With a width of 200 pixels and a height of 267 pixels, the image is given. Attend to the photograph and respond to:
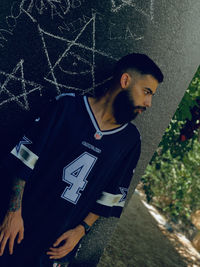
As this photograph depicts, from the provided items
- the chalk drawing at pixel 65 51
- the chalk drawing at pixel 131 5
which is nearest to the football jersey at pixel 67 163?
the chalk drawing at pixel 65 51

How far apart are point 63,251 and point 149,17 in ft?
6.47

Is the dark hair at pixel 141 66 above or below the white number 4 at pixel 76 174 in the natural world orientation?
above

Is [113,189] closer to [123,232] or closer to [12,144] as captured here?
[12,144]

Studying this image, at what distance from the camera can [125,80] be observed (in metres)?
1.76

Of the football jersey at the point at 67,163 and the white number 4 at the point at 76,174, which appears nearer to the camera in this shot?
the football jersey at the point at 67,163

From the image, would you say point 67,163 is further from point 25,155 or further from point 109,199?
point 109,199

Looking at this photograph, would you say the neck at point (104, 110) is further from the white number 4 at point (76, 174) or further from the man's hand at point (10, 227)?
the man's hand at point (10, 227)

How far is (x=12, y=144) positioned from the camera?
2.00 metres

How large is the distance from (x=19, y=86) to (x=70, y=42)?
50 cm

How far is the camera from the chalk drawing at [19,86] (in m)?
1.89

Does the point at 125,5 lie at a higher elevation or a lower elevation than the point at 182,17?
lower

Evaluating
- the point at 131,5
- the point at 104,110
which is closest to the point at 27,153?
the point at 104,110

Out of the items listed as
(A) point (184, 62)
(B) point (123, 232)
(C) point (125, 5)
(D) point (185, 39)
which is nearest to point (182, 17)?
(D) point (185, 39)

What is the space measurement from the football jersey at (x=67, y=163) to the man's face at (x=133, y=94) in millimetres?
164
